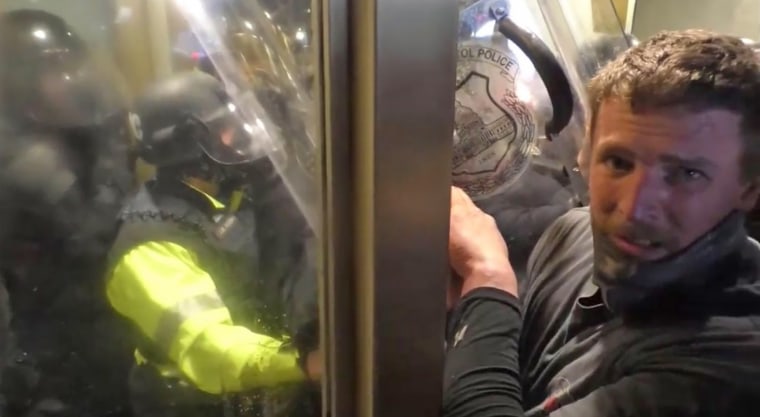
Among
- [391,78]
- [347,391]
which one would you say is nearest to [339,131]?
[391,78]

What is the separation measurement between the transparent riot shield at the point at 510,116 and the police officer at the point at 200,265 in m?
0.16

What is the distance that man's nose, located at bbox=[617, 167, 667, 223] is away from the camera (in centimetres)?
57

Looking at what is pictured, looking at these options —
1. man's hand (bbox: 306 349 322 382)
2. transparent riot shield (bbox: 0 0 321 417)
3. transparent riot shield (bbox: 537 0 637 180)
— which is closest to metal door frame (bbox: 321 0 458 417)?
man's hand (bbox: 306 349 322 382)

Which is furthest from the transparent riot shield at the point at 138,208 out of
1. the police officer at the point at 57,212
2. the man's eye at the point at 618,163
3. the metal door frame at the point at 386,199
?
the man's eye at the point at 618,163

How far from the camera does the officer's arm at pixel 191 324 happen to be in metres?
0.62

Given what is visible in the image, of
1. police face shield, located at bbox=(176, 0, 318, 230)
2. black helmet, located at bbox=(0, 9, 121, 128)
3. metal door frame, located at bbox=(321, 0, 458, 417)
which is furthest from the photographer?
black helmet, located at bbox=(0, 9, 121, 128)

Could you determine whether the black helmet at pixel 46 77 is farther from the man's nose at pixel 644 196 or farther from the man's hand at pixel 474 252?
the man's nose at pixel 644 196

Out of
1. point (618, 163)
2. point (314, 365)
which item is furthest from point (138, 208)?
point (618, 163)

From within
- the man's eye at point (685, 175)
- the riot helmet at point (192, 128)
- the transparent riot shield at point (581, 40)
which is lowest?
the man's eye at point (685, 175)

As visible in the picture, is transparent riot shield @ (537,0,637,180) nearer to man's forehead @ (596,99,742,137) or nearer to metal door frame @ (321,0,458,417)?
man's forehead @ (596,99,742,137)

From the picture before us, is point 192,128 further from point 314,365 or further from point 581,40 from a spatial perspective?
point 581,40

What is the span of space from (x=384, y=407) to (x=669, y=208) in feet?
0.76

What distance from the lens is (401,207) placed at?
18.4 inches

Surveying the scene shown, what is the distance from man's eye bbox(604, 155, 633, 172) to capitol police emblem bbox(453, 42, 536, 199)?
0.25ft
